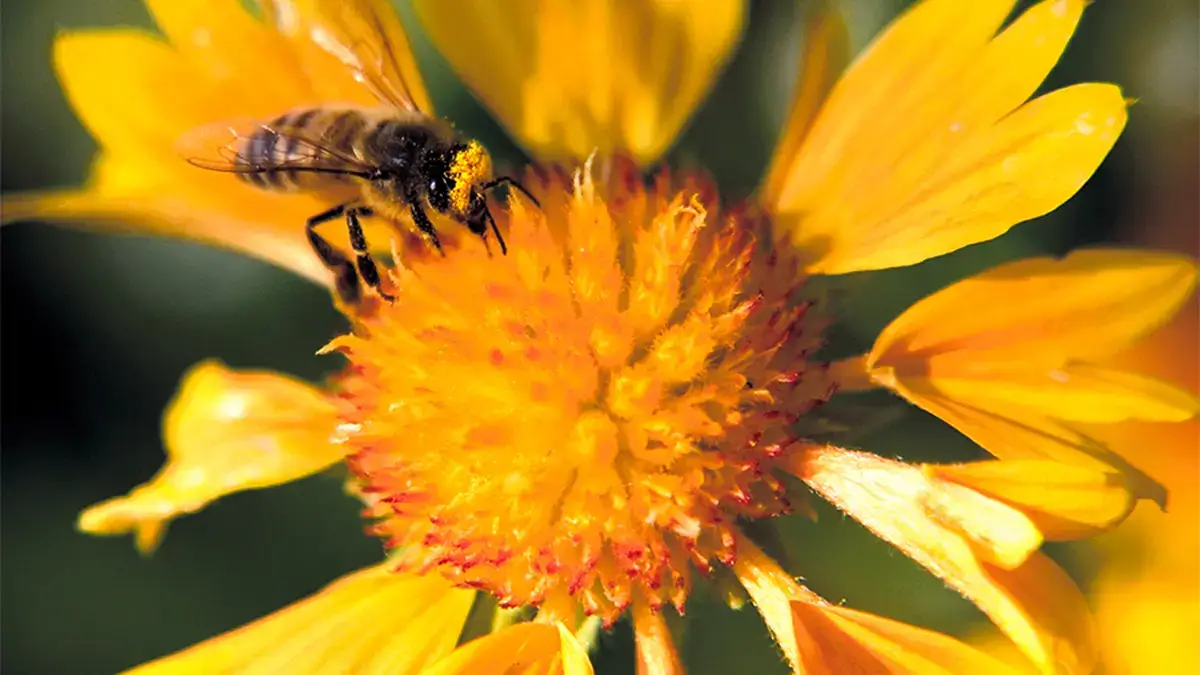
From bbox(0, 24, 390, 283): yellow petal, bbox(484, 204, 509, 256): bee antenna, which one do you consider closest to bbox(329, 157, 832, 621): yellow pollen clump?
bbox(484, 204, 509, 256): bee antenna

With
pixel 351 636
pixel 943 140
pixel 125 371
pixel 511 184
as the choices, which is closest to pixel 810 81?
pixel 943 140

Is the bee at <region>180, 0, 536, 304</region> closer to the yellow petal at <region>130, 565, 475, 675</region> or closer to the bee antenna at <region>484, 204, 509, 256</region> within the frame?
the bee antenna at <region>484, 204, 509, 256</region>

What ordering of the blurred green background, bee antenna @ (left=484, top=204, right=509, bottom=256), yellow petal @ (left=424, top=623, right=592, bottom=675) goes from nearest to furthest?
yellow petal @ (left=424, top=623, right=592, bottom=675)
bee antenna @ (left=484, top=204, right=509, bottom=256)
the blurred green background

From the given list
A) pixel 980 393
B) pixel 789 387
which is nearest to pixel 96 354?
pixel 789 387

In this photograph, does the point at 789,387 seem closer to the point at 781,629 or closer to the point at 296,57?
the point at 781,629

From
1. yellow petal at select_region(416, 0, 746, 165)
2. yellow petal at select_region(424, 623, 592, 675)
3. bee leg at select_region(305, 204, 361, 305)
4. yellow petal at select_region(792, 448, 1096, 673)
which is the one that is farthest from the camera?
yellow petal at select_region(416, 0, 746, 165)

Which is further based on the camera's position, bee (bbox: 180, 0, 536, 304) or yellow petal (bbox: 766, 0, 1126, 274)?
bee (bbox: 180, 0, 536, 304)

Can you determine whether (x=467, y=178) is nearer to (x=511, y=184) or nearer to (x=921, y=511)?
(x=511, y=184)

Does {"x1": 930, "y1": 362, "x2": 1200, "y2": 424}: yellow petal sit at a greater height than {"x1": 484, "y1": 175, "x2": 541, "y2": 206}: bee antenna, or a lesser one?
lesser
